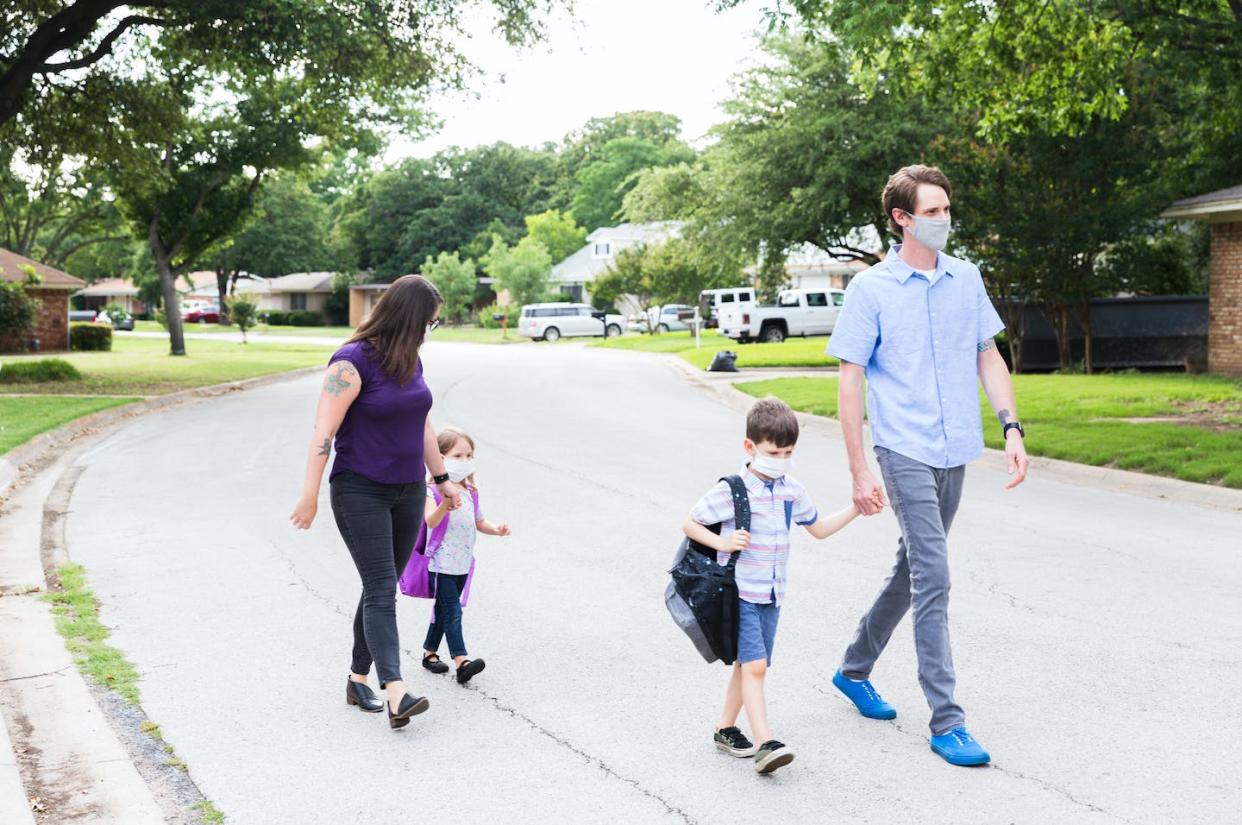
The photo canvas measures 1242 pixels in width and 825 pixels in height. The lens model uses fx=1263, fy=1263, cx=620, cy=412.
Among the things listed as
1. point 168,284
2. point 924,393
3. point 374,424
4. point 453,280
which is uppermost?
point 453,280

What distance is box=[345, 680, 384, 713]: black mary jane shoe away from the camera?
527 cm

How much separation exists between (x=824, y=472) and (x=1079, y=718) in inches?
302

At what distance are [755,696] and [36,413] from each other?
15964 mm

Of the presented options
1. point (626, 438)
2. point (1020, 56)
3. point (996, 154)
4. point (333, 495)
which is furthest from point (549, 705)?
point (996, 154)

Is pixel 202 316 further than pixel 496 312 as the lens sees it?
Yes

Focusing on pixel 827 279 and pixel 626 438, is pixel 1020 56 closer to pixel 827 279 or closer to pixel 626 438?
pixel 626 438

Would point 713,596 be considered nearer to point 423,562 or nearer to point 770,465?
point 770,465

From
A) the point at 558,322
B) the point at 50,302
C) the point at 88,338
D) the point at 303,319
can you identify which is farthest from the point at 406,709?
the point at 303,319

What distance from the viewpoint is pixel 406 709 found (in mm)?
4961

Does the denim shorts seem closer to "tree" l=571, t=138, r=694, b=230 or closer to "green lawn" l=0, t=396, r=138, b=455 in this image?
"green lawn" l=0, t=396, r=138, b=455

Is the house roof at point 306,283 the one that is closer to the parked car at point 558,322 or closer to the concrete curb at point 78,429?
the parked car at point 558,322

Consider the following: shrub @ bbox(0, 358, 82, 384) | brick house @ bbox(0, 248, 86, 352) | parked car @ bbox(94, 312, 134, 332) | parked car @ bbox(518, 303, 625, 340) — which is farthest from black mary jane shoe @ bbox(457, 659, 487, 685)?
parked car @ bbox(94, 312, 134, 332)

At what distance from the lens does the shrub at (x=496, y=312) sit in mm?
68812

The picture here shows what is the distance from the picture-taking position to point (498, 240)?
71625mm
